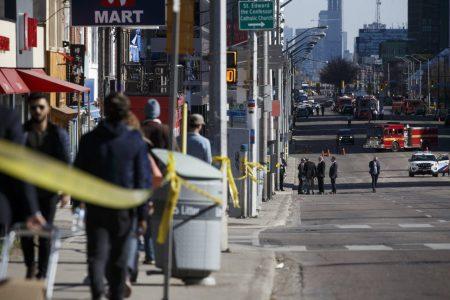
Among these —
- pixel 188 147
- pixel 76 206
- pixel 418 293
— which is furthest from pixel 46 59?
pixel 76 206

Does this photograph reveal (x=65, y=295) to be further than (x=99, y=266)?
Yes

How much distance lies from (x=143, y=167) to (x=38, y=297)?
2112 millimetres

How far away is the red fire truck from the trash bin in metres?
77.2

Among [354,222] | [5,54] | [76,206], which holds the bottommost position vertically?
[354,222]

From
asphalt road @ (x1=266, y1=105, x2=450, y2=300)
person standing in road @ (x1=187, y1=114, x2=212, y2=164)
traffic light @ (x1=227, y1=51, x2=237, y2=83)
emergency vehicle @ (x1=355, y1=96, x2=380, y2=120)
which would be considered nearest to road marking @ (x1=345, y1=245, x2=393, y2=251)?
asphalt road @ (x1=266, y1=105, x2=450, y2=300)

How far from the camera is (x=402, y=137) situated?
8988cm

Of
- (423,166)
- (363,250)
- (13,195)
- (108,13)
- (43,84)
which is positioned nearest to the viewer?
(13,195)

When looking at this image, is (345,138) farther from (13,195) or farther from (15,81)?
(13,195)

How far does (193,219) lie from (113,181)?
8.05ft

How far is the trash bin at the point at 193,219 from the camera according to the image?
38.2 ft

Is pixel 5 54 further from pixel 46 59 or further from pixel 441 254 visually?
pixel 441 254

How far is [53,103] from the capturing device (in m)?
32.6

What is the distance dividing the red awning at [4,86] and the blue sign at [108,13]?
264 cm

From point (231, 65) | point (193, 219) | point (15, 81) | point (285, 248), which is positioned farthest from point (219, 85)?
point (231, 65)
